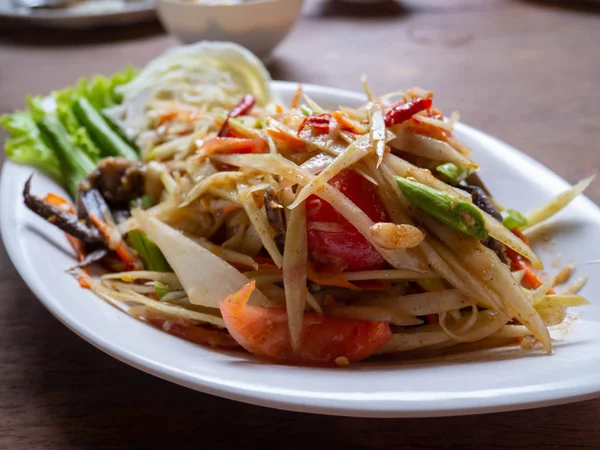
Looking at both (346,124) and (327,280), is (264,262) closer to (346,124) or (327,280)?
(327,280)

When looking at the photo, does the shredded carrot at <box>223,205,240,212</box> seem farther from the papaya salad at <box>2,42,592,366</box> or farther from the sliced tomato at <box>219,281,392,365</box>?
the sliced tomato at <box>219,281,392,365</box>

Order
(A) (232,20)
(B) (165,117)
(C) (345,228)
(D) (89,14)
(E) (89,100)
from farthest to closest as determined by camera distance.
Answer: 1. (D) (89,14)
2. (A) (232,20)
3. (E) (89,100)
4. (B) (165,117)
5. (C) (345,228)

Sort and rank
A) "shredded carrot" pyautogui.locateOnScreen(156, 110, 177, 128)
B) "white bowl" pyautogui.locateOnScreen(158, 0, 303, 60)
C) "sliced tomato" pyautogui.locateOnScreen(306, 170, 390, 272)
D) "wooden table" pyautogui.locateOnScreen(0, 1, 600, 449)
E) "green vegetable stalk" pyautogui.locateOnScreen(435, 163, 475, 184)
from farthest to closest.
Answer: "white bowl" pyautogui.locateOnScreen(158, 0, 303, 60)
"shredded carrot" pyautogui.locateOnScreen(156, 110, 177, 128)
"green vegetable stalk" pyautogui.locateOnScreen(435, 163, 475, 184)
"sliced tomato" pyautogui.locateOnScreen(306, 170, 390, 272)
"wooden table" pyautogui.locateOnScreen(0, 1, 600, 449)

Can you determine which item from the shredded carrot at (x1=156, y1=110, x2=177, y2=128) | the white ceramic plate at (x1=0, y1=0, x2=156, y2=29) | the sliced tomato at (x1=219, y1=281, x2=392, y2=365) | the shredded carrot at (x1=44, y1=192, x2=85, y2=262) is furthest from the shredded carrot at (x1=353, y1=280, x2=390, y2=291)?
the white ceramic plate at (x1=0, y1=0, x2=156, y2=29)

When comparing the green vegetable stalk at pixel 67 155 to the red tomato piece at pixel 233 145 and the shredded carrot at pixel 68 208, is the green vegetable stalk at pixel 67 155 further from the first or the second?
the red tomato piece at pixel 233 145

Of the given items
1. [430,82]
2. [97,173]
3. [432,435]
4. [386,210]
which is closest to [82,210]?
[97,173]

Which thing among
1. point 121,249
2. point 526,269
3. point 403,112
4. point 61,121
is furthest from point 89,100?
point 526,269
